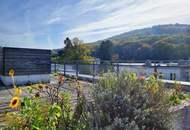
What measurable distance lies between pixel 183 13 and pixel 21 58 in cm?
618

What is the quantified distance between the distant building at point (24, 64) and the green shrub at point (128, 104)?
24.7ft

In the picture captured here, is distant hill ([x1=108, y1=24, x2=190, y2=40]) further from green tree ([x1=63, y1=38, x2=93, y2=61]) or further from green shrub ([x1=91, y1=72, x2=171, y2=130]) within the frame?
green shrub ([x1=91, y1=72, x2=171, y2=130])

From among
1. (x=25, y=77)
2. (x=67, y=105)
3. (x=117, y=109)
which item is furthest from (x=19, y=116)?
(x=25, y=77)

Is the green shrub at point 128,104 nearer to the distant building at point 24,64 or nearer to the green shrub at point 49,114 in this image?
the green shrub at point 49,114

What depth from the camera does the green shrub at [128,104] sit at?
6.54ft

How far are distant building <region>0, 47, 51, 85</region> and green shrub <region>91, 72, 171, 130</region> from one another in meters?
7.52

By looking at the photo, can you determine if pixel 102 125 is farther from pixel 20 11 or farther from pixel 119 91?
pixel 20 11

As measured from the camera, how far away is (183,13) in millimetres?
7188

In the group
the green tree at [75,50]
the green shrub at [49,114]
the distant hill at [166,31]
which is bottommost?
the green shrub at [49,114]

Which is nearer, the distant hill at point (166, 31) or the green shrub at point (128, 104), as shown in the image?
the green shrub at point (128, 104)

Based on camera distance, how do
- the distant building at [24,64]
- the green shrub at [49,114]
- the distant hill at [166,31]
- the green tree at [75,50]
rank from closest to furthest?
the green shrub at [49,114] < the distant building at [24,64] < the green tree at [75,50] < the distant hill at [166,31]

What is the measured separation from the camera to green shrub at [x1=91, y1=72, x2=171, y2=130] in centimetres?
199

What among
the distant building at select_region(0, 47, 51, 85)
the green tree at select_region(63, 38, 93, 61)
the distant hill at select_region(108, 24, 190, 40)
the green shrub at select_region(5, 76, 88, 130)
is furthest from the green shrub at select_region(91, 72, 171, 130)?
the distant hill at select_region(108, 24, 190, 40)

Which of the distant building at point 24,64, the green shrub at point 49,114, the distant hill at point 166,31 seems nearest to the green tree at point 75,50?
the distant building at point 24,64
